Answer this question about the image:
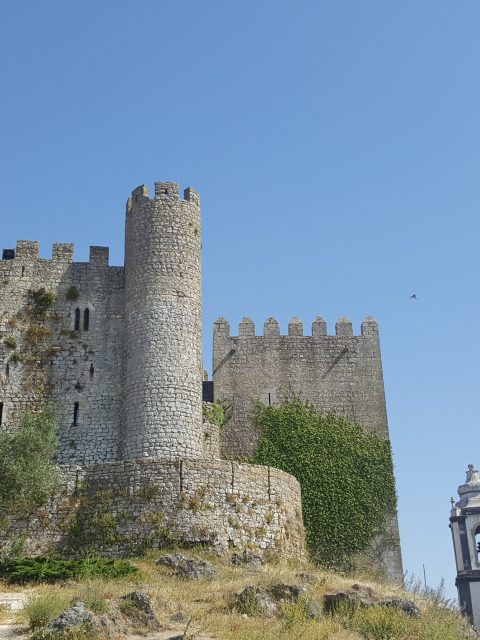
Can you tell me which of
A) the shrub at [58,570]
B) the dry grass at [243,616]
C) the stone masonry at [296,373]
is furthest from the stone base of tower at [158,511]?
the stone masonry at [296,373]

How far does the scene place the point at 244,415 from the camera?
112 ft

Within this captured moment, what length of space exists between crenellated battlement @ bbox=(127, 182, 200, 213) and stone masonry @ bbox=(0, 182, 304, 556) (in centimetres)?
5

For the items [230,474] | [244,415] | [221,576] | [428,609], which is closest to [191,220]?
[244,415]

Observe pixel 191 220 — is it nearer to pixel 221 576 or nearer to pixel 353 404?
pixel 353 404

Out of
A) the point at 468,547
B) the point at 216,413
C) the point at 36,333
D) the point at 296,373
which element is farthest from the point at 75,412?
the point at 468,547

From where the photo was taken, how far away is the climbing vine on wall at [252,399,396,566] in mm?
31781

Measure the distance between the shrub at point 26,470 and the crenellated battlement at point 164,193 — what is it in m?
9.14

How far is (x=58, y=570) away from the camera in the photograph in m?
20.5

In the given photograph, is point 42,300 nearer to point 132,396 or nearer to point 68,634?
point 132,396

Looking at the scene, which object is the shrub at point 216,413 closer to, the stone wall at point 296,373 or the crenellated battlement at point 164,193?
the stone wall at point 296,373

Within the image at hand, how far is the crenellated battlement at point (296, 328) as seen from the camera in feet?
117

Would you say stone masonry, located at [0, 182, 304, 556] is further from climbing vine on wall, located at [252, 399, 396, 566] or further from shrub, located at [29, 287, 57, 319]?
climbing vine on wall, located at [252, 399, 396, 566]

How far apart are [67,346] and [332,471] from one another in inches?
410

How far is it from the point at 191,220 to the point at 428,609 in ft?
57.7
